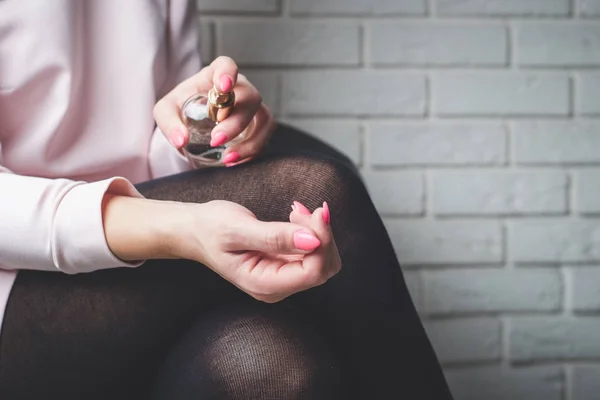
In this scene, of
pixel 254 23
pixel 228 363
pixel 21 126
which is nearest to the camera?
pixel 228 363

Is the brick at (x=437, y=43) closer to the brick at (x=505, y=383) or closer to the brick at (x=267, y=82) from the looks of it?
the brick at (x=267, y=82)

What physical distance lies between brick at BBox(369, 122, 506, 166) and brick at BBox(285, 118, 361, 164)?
0.03 metres

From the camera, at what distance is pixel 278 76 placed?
116cm

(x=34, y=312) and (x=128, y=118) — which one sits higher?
(x=128, y=118)

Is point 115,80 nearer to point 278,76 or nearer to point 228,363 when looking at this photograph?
point 278,76

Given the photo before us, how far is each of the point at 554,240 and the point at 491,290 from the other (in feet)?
0.52

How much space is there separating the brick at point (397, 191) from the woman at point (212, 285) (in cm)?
51

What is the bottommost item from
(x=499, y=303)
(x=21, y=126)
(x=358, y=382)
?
(x=499, y=303)

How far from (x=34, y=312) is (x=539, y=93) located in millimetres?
989

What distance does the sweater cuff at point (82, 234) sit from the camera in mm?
576

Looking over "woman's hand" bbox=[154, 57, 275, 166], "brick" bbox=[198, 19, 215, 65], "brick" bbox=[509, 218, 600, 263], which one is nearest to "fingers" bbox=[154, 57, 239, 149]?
"woman's hand" bbox=[154, 57, 275, 166]

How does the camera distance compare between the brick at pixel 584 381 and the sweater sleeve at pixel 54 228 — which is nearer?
the sweater sleeve at pixel 54 228

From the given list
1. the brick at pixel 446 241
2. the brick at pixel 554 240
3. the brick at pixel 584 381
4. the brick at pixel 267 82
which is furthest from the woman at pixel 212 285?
the brick at pixel 584 381

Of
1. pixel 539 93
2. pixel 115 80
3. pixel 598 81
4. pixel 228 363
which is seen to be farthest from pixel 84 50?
pixel 598 81
